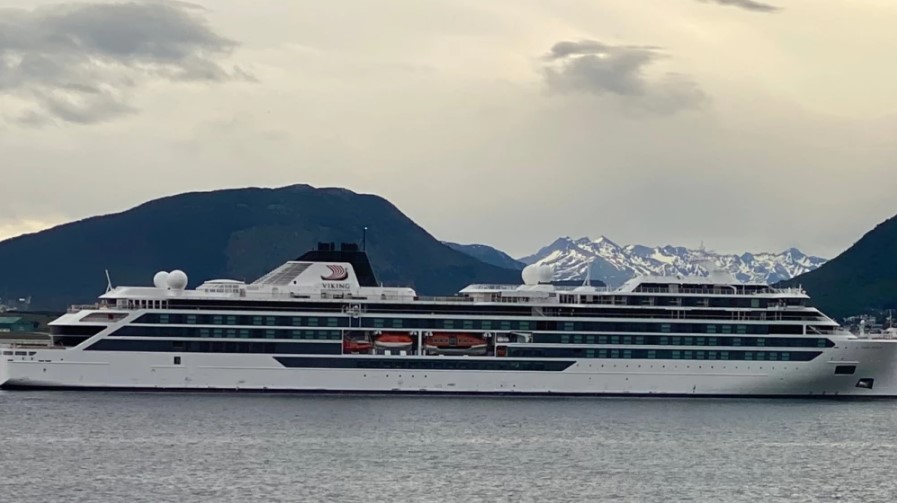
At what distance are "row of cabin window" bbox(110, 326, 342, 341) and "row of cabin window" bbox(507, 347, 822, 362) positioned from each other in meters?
10.2

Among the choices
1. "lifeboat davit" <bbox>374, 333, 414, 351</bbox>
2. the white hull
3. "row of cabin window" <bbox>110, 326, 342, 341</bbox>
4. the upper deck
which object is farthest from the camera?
the upper deck

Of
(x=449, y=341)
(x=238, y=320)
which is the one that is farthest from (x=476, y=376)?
(x=238, y=320)

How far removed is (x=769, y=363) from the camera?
3285 inches

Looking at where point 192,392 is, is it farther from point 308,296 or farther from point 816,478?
point 816,478

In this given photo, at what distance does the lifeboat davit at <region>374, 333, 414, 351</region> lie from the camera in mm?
81875

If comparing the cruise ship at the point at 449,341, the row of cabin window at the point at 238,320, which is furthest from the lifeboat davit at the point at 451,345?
the row of cabin window at the point at 238,320

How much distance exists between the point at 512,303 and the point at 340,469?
2855 cm

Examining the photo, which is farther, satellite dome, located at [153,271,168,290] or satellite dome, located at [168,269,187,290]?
satellite dome, located at [153,271,168,290]

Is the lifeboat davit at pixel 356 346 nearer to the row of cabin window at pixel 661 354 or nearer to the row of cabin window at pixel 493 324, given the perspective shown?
the row of cabin window at pixel 493 324

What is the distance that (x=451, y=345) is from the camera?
270 feet

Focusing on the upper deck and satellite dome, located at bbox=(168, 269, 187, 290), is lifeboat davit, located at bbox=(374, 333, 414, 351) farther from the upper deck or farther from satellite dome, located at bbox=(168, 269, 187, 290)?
satellite dome, located at bbox=(168, 269, 187, 290)

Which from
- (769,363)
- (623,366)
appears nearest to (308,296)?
(623,366)

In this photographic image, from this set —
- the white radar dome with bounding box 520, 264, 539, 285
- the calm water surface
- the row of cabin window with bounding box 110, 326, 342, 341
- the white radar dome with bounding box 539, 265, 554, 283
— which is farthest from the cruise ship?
the white radar dome with bounding box 520, 264, 539, 285

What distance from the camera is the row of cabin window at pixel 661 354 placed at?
82062mm
